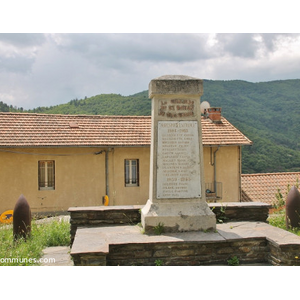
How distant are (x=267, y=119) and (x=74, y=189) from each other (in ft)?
110

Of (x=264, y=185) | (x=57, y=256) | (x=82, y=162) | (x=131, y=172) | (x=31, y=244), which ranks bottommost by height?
(x=264, y=185)

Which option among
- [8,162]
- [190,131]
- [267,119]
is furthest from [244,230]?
[267,119]

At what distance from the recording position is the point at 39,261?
17.1 ft

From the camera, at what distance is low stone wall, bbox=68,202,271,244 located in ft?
21.4

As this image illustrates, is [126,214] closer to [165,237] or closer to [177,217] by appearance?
[177,217]

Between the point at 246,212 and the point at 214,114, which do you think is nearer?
the point at 246,212

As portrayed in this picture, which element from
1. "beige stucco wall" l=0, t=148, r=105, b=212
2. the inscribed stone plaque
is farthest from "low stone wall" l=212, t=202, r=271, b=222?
"beige stucco wall" l=0, t=148, r=105, b=212

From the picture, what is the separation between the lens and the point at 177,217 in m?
5.88

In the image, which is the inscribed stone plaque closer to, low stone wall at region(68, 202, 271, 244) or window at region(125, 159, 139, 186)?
low stone wall at region(68, 202, 271, 244)

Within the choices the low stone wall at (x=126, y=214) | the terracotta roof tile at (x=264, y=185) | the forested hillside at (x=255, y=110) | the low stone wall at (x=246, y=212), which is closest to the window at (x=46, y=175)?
the low stone wall at (x=126, y=214)

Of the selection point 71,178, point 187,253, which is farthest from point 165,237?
point 71,178

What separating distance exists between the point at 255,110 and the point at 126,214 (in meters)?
43.8

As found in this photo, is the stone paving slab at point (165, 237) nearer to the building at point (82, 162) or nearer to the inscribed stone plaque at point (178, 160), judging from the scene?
the inscribed stone plaque at point (178, 160)

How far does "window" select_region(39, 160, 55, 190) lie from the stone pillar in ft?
33.9
